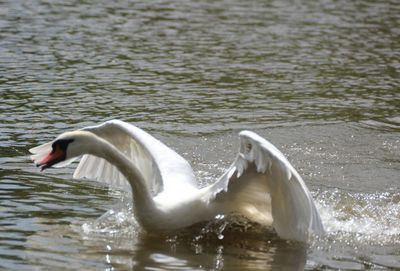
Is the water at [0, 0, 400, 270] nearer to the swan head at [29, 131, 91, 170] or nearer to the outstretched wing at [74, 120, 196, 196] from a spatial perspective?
the outstretched wing at [74, 120, 196, 196]

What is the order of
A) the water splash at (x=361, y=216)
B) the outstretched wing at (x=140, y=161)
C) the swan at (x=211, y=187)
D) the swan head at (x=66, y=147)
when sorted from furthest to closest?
the outstretched wing at (x=140, y=161) → the water splash at (x=361, y=216) → the swan head at (x=66, y=147) → the swan at (x=211, y=187)

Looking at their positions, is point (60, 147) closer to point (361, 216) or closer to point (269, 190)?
point (269, 190)

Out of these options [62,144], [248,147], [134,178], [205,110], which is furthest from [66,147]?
[205,110]

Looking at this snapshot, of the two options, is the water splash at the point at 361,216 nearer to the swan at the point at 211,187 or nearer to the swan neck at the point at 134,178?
the swan at the point at 211,187

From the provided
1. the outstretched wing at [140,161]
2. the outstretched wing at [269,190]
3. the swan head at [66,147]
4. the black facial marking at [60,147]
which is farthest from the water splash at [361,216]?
the black facial marking at [60,147]

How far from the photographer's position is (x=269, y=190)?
28.7ft

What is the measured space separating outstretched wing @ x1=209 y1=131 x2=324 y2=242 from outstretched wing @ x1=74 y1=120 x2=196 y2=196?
68 cm

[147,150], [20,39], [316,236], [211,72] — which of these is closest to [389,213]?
[316,236]

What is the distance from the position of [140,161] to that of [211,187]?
1830 mm

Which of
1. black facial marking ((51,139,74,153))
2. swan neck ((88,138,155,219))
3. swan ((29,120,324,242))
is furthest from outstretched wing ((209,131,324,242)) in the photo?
black facial marking ((51,139,74,153))

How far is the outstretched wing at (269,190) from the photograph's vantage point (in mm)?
8055

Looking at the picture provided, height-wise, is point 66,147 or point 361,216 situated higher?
point 66,147

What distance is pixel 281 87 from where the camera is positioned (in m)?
16.1

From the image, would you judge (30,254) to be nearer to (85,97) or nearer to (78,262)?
(78,262)
